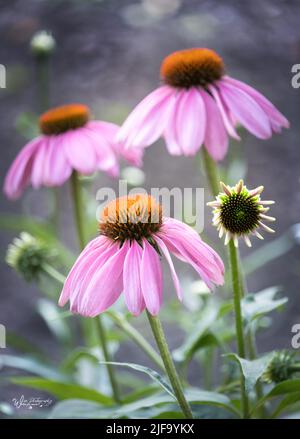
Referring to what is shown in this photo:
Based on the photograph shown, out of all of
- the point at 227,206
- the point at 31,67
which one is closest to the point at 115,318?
the point at 227,206

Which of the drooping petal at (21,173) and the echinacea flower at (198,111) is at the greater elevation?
the echinacea flower at (198,111)

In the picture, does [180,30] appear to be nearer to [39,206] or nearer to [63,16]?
[63,16]

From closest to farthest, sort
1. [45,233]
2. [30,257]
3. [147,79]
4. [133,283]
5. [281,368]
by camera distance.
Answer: [133,283]
[281,368]
[30,257]
[45,233]
[147,79]

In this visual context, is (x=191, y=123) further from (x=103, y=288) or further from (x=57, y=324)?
(x=57, y=324)

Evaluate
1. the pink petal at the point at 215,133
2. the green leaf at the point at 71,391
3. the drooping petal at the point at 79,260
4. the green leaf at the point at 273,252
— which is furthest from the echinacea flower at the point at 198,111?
the green leaf at the point at 273,252

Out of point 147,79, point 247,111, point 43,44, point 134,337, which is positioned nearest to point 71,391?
point 134,337

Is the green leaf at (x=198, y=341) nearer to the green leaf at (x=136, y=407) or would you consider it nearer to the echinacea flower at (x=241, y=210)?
the green leaf at (x=136, y=407)
